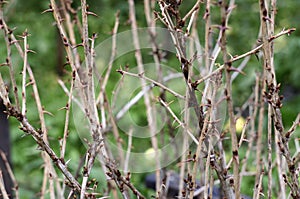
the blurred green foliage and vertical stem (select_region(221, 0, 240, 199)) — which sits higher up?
the blurred green foliage

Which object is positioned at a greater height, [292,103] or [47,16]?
[47,16]

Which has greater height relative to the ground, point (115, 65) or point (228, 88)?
point (115, 65)

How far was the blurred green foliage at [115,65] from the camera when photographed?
12.2 feet

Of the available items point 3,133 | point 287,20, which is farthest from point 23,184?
point 287,20

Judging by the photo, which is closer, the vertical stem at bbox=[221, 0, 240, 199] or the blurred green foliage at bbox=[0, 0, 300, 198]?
the vertical stem at bbox=[221, 0, 240, 199]

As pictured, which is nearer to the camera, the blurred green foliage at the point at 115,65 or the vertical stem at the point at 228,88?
the vertical stem at the point at 228,88

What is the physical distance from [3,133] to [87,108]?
49.0 inches

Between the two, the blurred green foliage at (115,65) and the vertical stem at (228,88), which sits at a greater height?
the blurred green foliage at (115,65)

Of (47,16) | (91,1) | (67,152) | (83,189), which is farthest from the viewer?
(47,16)

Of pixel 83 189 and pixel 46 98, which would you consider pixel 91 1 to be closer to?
pixel 46 98

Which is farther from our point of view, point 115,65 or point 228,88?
point 115,65

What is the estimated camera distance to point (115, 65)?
573cm

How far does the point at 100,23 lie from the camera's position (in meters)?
6.26

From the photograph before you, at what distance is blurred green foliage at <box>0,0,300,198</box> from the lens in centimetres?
371
